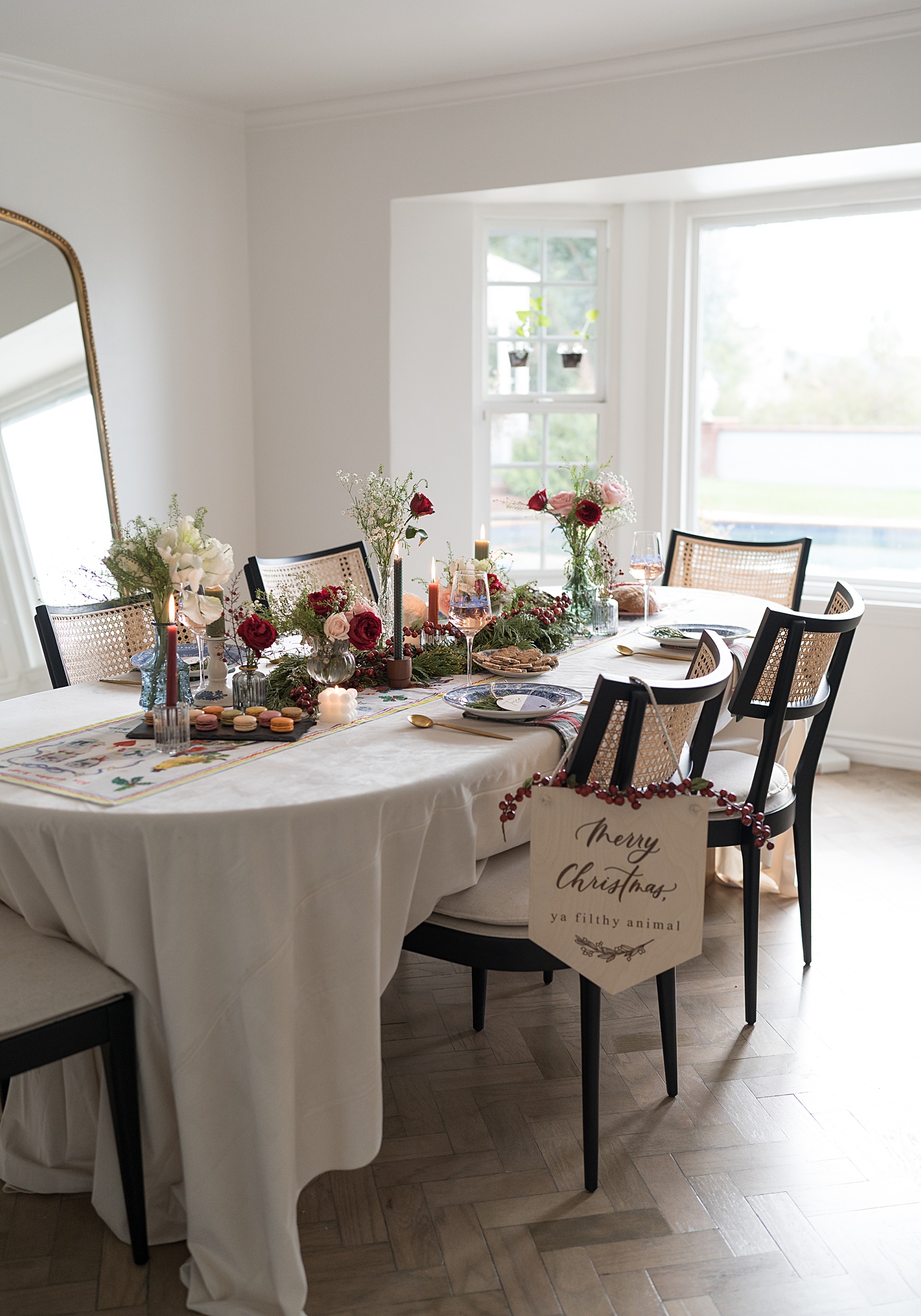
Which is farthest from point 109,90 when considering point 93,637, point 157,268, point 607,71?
point 93,637

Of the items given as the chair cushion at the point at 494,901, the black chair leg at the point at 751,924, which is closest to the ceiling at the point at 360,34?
the black chair leg at the point at 751,924

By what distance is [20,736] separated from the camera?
6.83ft

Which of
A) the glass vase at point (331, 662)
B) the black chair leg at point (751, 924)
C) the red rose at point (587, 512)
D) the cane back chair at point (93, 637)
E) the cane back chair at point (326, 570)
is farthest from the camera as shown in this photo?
the cane back chair at point (326, 570)

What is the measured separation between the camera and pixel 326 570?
3.83m

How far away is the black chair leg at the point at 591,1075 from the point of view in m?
1.96

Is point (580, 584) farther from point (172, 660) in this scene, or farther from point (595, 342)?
point (595, 342)

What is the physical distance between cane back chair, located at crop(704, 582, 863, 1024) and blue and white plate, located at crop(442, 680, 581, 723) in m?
0.42

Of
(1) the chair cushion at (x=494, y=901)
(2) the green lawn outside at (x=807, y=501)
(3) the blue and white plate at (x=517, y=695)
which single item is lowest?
(1) the chair cushion at (x=494, y=901)

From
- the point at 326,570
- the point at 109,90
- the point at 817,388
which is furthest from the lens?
the point at 817,388

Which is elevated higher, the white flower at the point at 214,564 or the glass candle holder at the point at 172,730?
the white flower at the point at 214,564

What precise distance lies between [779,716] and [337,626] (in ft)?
3.26

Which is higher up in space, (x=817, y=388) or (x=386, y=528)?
(x=817, y=388)

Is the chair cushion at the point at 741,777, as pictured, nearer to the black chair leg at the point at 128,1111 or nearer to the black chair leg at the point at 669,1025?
the black chair leg at the point at 669,1025

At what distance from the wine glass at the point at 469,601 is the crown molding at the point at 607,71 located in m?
2.80
